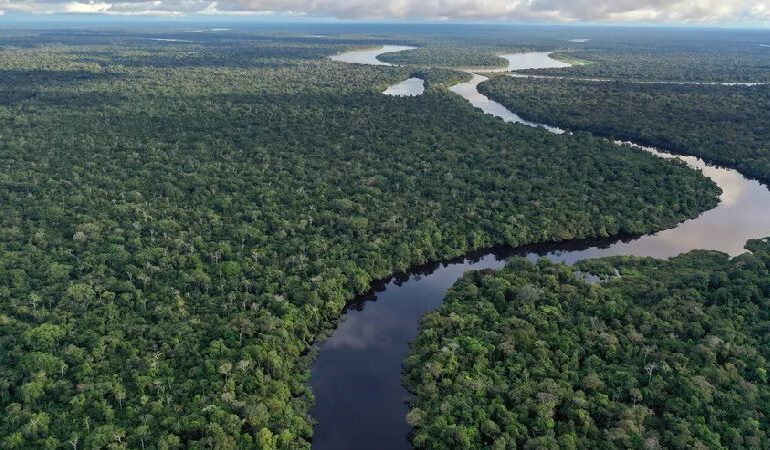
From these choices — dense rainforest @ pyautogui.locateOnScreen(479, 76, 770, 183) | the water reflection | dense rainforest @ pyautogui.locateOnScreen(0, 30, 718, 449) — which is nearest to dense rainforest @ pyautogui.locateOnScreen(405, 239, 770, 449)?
dense rainforest @ pyautogui.locateOnScreen(0, 30, 718, 449)

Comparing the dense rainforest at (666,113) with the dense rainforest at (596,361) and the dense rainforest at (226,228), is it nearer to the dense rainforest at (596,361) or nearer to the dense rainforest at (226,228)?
the dense rainforest at (226,228)

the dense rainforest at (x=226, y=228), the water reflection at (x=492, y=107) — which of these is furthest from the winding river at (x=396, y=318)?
the water reflection at (x=492, y=107)

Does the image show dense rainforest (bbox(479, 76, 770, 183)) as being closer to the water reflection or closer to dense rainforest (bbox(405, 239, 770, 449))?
the water reflection

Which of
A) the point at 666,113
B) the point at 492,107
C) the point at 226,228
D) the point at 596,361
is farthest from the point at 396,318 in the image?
the point at 492,107

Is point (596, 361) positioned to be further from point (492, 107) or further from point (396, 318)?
point (492, 107)

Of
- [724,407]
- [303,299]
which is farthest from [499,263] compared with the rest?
[724,407]
